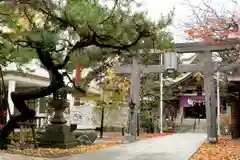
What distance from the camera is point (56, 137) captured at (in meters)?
12.0

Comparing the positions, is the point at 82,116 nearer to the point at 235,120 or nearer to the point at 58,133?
the point at 235,120

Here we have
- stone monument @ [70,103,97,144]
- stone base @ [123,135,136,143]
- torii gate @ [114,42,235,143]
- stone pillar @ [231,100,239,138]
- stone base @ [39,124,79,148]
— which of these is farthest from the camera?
stone monument @ [70,103,97,144]

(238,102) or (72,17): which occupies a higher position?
(72,17)

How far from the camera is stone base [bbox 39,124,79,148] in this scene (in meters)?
11.9

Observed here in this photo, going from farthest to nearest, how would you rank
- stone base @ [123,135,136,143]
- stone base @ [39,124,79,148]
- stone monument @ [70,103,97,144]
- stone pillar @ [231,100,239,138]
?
stone monument @ [70,103,97,144], stone pillar @ [231,100,239,138], stone base @ [123,135,136,143], stone base @ [39,124,79,148]

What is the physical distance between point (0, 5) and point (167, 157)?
5.70 metres

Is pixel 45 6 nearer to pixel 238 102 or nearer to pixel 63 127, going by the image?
pixel 63 127

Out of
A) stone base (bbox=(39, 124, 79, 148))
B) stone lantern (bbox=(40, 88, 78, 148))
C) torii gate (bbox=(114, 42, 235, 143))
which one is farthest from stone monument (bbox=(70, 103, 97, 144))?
stone base (bbox=(39, 124, 79, 148))

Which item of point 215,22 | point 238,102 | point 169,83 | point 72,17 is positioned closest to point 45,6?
point 72,17

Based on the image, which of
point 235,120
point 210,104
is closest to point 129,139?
point 210,104

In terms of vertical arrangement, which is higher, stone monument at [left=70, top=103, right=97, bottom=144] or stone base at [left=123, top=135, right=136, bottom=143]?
stone monument at [left=70, top=103, right=97, bottom=144]

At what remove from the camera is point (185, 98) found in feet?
91.5

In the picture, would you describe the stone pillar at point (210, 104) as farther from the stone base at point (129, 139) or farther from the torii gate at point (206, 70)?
the stone base at point (129, 139)

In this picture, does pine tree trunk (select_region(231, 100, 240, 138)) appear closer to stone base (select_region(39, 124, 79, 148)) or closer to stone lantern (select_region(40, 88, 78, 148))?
stone lantern (select_region(40, 88, 78, 148))
